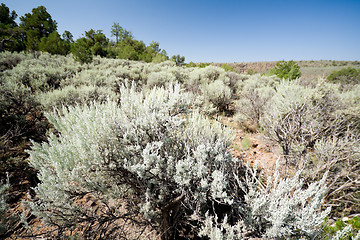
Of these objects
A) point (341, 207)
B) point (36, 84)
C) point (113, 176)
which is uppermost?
point (36, 84)

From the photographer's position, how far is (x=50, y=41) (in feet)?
49.1

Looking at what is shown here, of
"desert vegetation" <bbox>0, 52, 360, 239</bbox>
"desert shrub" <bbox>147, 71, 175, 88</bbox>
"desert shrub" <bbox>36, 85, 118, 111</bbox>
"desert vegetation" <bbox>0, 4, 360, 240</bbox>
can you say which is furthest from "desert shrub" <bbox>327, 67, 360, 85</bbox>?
"desert shrub" <bbox>36, 85, 118, 111</bbox>

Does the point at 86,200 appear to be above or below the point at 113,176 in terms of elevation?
below

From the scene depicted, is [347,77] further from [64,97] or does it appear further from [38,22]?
[38,22]

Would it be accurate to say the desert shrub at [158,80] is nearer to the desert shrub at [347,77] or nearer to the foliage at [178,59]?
the desert shrub at [347,77]

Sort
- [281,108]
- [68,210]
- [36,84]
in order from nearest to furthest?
[68,210]
[281,108]
[36,84]

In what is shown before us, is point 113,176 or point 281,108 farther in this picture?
point 281,108

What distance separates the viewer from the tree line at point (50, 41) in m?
13.9

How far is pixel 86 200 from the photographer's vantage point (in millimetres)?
2627

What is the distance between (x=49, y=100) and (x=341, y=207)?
23.0ft

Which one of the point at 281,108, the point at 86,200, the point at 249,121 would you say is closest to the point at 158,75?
the point at 249,121

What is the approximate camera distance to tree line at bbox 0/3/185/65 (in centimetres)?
1392

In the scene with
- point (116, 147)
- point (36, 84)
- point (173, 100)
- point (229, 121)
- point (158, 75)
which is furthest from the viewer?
point (158, 75)

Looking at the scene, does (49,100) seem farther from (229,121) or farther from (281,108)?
(281,108)
